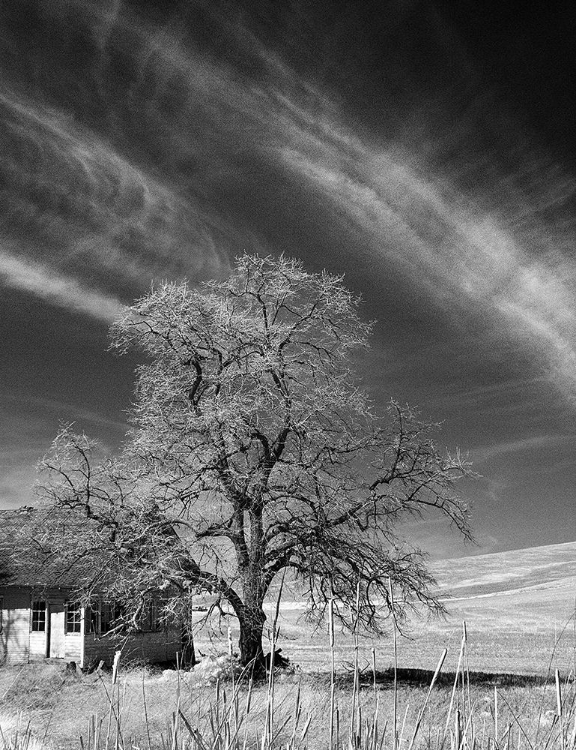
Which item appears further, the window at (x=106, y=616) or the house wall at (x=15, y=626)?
the window at (x=106, y=616)

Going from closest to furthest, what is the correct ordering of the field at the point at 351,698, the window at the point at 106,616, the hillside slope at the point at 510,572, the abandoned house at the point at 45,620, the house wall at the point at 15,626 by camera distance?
the field at the point at 351,698 → the abandoned house at the point at 45,620 → the house wall at the point at 15,626 → the window at the point at 106,616 → the hillside slope at the point at 510,572

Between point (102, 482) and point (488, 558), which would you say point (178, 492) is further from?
point (488, 558)

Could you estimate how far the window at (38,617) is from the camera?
3130 centimetres

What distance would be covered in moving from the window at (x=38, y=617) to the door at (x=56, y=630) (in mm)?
410

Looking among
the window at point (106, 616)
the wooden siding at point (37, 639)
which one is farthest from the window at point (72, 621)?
the window at point (106, 616)

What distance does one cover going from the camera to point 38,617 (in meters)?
31.4

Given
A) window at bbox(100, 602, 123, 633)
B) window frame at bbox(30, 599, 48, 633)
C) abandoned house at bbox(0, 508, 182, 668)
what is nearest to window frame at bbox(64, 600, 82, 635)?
abandoned house at bbox(0, 508, 182, 668)

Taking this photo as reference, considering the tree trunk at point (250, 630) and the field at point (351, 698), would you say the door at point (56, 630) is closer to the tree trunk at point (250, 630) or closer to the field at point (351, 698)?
the field at point (351, 698)

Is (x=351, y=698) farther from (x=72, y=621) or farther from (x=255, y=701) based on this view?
(x=72, y=621)

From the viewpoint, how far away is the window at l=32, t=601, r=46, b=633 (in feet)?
103

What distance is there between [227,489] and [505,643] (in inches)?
972

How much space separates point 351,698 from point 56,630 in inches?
682

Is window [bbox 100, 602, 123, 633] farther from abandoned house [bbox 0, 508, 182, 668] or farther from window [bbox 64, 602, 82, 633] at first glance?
window [bbox 64, 602, 82, 633]

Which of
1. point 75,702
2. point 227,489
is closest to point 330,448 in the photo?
point 227,489
